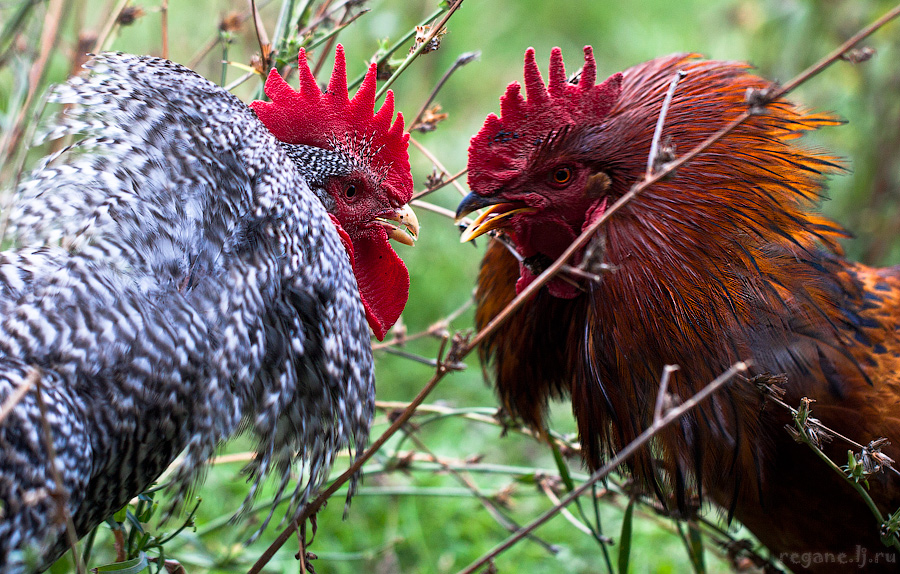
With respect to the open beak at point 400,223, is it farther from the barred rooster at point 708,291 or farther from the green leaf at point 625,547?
the green leaf at point 625,547

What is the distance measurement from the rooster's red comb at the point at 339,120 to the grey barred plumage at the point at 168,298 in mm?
237

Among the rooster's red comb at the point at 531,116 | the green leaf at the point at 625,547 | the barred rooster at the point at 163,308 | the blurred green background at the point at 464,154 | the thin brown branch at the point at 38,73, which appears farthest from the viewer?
the blurred green background at the point at 464,154

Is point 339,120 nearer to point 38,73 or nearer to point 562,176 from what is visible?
point 562,176

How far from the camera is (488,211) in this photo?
2.19 meters

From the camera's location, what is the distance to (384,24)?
456cm

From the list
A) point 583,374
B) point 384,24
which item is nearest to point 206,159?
point 583,374

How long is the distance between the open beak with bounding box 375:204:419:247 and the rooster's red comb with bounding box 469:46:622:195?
0.21 m

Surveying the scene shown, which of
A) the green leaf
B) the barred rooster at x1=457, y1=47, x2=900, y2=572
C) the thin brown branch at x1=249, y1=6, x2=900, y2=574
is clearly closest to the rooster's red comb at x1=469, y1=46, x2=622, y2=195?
the barred rooster at x1=457, y1=47, x2=900, y2=572

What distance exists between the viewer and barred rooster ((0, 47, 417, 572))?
1491mm

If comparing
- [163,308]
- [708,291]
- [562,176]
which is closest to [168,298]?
[163,308]

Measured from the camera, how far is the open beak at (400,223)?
2.16 metres

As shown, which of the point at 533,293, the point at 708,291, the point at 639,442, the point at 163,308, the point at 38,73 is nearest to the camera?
the point at 639,442

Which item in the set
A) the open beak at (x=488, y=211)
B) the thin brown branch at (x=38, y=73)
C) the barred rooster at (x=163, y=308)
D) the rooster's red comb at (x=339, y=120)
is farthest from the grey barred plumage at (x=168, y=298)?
the thin brown branch at (x=38, y=73)

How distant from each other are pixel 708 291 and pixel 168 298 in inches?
54.9
